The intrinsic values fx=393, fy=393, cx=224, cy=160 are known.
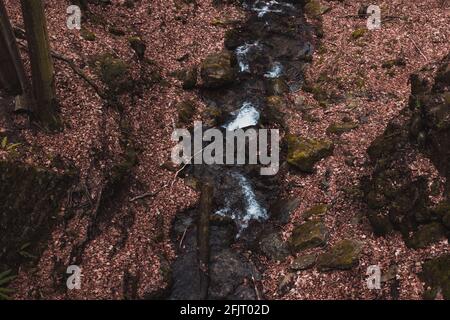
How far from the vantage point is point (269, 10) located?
19688 millimetres

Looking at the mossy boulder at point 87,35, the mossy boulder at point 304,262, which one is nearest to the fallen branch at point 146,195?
the mossy boulder at point 304,262

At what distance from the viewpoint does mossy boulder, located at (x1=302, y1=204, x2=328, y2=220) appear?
10.7m

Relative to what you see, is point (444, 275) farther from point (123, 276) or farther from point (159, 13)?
point (159, 13)

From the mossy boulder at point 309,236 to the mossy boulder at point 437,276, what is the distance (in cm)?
243

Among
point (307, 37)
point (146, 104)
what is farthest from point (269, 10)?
point (146, 104)

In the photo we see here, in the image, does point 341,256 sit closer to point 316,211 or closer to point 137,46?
point 316,211

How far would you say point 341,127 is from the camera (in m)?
12.8

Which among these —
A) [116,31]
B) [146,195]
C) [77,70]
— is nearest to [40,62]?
[77,70]

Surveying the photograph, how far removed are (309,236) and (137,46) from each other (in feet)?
31.1

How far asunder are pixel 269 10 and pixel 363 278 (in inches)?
583

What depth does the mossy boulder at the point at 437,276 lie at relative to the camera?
7.93m

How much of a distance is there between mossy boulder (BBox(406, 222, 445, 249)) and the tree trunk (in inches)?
369

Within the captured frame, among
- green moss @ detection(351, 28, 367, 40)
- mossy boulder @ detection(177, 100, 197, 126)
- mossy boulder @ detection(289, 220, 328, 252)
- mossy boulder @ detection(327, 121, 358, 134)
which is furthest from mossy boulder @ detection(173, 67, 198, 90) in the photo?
mossy boulder @ detection(289, 220, 328, 252)

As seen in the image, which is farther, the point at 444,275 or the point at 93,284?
the point at 93,284
